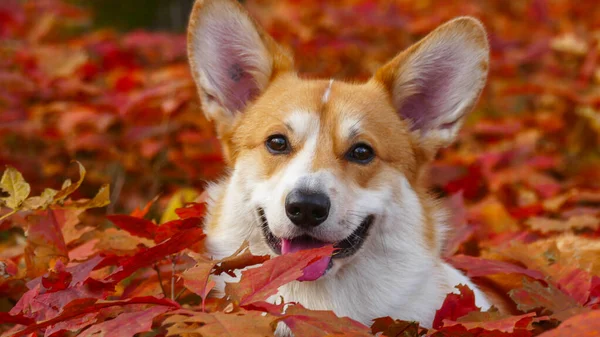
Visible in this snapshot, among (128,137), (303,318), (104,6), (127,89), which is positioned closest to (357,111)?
(303,318)

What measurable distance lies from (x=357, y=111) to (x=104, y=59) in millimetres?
4451

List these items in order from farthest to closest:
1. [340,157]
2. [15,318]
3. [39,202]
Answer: [340,157]
[39,202]
[15,318]

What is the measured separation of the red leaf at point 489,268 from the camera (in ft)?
9.03

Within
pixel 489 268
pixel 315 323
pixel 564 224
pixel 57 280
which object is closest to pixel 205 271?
pixel 315 323

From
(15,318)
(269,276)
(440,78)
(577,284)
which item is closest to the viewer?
(269,276)

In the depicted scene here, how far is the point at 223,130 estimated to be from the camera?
333 centimetres

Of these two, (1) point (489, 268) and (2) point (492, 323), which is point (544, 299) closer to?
(1) point (489, 268)

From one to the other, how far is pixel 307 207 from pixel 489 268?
80 centimetres

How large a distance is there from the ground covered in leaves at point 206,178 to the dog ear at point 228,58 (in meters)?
0.59

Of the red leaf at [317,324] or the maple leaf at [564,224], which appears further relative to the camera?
the maple leaf at [564,224]

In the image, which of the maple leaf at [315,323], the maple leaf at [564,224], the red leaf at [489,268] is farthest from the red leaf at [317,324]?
the maple leaf at [564,224]

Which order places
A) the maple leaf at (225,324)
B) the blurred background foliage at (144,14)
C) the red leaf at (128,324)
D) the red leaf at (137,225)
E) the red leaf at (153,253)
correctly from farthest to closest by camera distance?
the blurred background foliage at (144,14) → the red leaf at (137,225) → the red leaf at (153,253) → the red leaf at (128,324) → the maple leaf at (225,324)

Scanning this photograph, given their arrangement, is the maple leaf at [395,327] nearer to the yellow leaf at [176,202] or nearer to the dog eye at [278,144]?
the dog eye at [278,144]

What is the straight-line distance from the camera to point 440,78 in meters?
3.35
